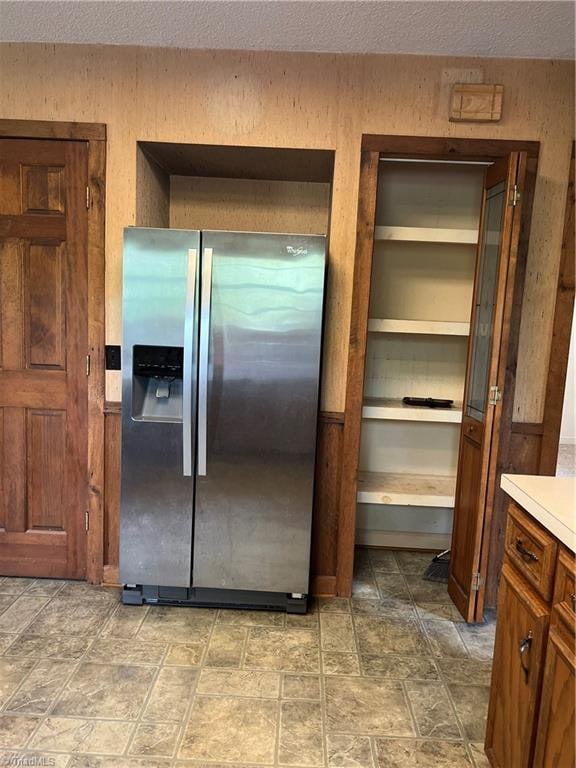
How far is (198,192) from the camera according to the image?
9.94ft

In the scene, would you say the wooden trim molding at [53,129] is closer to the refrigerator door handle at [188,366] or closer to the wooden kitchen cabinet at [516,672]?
the refrigerator door handle at [188,366]

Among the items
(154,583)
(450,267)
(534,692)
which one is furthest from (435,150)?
(154,583)

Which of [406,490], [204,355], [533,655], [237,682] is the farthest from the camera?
[406,490]

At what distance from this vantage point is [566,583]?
124 centimetres

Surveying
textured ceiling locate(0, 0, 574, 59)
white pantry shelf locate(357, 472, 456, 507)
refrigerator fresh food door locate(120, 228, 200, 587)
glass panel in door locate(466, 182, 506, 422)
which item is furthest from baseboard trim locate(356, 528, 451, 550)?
textured ceiling locate(0, 0, 574, 59)

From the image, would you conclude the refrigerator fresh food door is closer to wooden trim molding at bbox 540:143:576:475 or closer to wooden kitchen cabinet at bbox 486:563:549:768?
wooden kitchen cabinet at bbox 486:563:549:768

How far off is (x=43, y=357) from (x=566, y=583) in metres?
2.43

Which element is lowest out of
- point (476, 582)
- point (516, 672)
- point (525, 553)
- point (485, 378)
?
point (476, 582)

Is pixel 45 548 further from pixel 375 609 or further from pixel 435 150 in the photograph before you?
pixel 435 150

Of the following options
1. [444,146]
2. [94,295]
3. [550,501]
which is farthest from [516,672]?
[94,295]

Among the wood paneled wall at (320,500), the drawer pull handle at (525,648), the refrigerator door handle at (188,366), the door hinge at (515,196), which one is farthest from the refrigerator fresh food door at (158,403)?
the drawer pull handle at (525,648)

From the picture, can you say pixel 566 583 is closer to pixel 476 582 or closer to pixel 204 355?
pixel 476 582

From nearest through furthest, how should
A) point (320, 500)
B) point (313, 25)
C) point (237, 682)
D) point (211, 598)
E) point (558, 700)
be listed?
point (558, 700), point (237, 682), point (313, 25), point (211, 598), point (320, 500)

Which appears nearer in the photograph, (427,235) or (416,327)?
(427,235)
